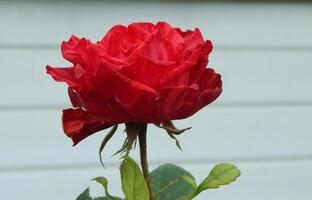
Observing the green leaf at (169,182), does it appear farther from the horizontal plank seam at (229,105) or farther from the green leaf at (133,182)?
the horizontal plank seam at (229,105)

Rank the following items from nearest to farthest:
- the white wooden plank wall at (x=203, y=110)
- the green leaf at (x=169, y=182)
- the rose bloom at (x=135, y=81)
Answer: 1. the rose bloom at (x=135, y=81)
2. the green leaf at (x=169, y=182)
3. the white wooden plank wall at (x=203, y=110)

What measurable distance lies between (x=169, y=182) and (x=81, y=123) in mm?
162

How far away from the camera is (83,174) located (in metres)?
1.86

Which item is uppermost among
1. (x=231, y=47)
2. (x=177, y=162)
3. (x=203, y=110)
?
(x=231, y=47)

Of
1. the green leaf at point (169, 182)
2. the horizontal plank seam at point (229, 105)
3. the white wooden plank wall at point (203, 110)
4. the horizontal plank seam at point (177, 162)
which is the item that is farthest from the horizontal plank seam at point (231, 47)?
the green leaf at point (169, 182)

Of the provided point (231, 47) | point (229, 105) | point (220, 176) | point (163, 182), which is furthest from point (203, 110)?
point (220, 176)

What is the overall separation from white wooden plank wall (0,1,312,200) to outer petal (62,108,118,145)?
50.1 inches

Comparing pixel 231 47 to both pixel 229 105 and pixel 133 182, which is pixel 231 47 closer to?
pixel 229 105

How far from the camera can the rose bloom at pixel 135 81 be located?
0.49m

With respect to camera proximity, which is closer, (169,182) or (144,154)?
(144,154)

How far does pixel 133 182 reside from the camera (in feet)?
1.65

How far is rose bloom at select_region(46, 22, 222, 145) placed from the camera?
491mm

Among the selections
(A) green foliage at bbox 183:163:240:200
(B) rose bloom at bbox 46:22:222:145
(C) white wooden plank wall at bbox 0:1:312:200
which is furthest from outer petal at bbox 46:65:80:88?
(C) white wooden plank wall at bbox 0:1:312:200

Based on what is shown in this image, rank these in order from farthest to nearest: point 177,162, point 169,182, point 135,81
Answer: point 177,162 < point 169,182 < point 135,81
